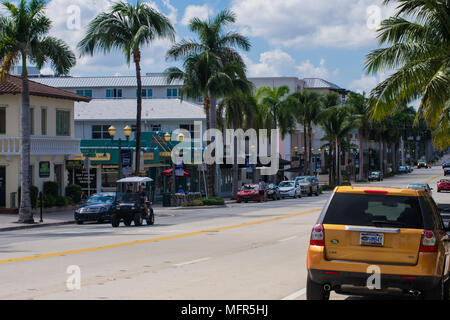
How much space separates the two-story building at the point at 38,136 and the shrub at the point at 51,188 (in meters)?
0.61

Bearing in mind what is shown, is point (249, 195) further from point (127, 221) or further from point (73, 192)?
point (127, 221)

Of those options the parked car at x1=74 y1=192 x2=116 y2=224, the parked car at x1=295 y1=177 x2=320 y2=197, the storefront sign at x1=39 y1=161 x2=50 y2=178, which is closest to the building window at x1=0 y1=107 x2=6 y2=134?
the storefront sign at x1=39 y1=161 x2=50 y2=178

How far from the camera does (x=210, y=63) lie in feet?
161

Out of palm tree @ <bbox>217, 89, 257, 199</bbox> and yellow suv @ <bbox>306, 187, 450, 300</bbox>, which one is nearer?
yellow suv @ <bbox>306, 187, 450, 300</bbox>

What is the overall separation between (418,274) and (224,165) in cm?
5432

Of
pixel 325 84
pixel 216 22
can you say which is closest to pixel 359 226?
pixel 216 22

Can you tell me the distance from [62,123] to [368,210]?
36505 mm

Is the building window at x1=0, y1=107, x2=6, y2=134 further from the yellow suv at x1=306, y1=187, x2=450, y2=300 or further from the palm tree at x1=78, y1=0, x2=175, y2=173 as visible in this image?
the yellow suv at x1=306, y1=187, x2=450, y2=300

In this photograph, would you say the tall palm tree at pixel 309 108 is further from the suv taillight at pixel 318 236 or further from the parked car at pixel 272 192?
the suv taillight at pixel 318 236

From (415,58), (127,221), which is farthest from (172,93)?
(415,58)

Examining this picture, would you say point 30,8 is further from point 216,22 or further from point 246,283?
point 246,283

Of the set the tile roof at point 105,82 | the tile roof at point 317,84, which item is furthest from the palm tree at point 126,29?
the tile roof at point 317,84

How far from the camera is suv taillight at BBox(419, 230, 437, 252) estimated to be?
9547 mm

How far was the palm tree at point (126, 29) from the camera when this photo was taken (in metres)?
40.9
